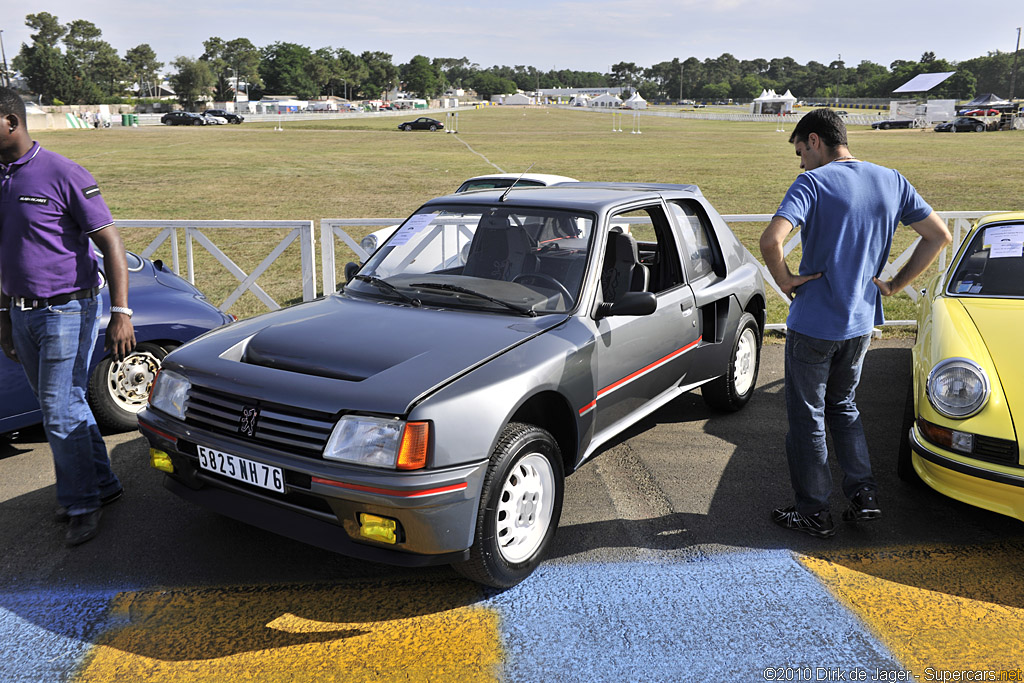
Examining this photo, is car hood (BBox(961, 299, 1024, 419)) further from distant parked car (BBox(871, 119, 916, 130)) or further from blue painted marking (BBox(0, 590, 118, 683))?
distant parked car (BBox(871, 119, 916, 130))

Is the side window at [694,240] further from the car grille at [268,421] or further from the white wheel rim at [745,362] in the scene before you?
the car grille at [268,421]

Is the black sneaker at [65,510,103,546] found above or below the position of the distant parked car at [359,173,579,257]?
below

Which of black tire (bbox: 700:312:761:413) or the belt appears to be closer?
the belt

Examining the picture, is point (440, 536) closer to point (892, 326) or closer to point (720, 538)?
point (720, 538)

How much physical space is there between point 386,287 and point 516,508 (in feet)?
5.04

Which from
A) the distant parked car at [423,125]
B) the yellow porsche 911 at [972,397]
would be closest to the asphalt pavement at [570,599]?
the yellow porsche 911 at [972,397]

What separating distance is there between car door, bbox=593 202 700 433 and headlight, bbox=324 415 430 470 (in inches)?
49.0

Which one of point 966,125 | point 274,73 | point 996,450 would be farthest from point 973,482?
point 274,73

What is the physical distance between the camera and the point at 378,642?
3170 mm

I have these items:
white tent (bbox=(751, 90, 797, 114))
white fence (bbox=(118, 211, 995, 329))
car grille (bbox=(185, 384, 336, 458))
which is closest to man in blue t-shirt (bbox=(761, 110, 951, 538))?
car grille (bbox=(185, 384, 336, 458))

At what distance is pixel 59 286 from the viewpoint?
3812mm

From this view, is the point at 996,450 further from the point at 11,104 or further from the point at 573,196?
the point at 11,104

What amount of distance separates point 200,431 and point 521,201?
221cm

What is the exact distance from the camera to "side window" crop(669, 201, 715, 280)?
205 inches
